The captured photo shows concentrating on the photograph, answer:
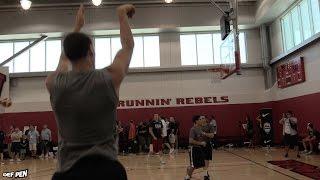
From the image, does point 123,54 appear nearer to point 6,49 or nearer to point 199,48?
point 199,48

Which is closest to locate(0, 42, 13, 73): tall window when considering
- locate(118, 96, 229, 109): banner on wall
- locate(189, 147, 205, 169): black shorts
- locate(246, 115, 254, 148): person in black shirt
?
locate(118, 96, 229, 109): banner on wall

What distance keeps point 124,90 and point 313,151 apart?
10929 mm

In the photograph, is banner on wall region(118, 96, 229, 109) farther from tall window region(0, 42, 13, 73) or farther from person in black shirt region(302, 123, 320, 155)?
tall window region(0, 42, 13, 73)

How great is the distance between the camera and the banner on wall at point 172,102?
2238cm

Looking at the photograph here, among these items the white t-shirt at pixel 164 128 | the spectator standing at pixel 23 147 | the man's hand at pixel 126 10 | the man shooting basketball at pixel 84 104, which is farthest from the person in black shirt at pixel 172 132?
the man shooting basketball at pixel 84 104

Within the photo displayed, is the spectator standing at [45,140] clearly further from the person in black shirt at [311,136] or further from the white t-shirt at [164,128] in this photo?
the person in black shirt at [311,136]

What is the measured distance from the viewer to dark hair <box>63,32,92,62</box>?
6.06 feet

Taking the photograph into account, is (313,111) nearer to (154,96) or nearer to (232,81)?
(232,81)

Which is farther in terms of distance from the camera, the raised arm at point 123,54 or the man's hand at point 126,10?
the man's hand at point 126,10

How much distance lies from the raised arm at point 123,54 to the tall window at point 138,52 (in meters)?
21.1

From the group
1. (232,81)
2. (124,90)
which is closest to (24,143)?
(124,90)

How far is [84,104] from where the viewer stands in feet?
5.95

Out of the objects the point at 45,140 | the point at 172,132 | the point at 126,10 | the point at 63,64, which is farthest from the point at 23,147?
the point at 126,10

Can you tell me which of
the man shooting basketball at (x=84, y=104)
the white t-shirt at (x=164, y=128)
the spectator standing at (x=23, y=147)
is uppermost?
the man shooting basketball at (x=84, y=104)
